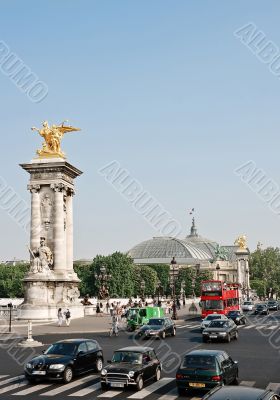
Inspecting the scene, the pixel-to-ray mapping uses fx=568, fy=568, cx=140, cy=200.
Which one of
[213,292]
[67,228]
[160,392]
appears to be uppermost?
[67,228]

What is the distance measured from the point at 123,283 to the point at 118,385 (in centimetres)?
10418

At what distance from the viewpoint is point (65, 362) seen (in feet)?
71.1

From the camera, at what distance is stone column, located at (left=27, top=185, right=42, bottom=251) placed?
62.3 meters

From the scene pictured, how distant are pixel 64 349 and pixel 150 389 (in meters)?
4.13

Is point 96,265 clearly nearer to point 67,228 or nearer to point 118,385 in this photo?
point 67,228

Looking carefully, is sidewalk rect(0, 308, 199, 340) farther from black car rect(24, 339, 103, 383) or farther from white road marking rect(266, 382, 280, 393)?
white road marking rect(266, 382, 280, 393)

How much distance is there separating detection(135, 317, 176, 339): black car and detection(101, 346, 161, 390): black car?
652 inches

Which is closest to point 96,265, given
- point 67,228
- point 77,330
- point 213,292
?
point 67,228

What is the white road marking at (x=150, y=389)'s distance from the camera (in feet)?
62.3

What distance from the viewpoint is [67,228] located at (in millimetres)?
65625

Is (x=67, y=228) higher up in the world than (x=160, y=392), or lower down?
→ higher up

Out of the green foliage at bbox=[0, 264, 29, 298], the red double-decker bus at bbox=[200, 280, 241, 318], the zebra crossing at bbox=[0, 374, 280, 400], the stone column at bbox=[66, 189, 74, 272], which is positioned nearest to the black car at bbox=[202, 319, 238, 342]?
the zebra crossing at bbox=[0, 374, 280, 400]

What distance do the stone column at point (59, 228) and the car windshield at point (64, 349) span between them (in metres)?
39.2

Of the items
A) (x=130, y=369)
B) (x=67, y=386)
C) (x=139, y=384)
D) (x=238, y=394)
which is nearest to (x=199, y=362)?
(x=139, y=384)
